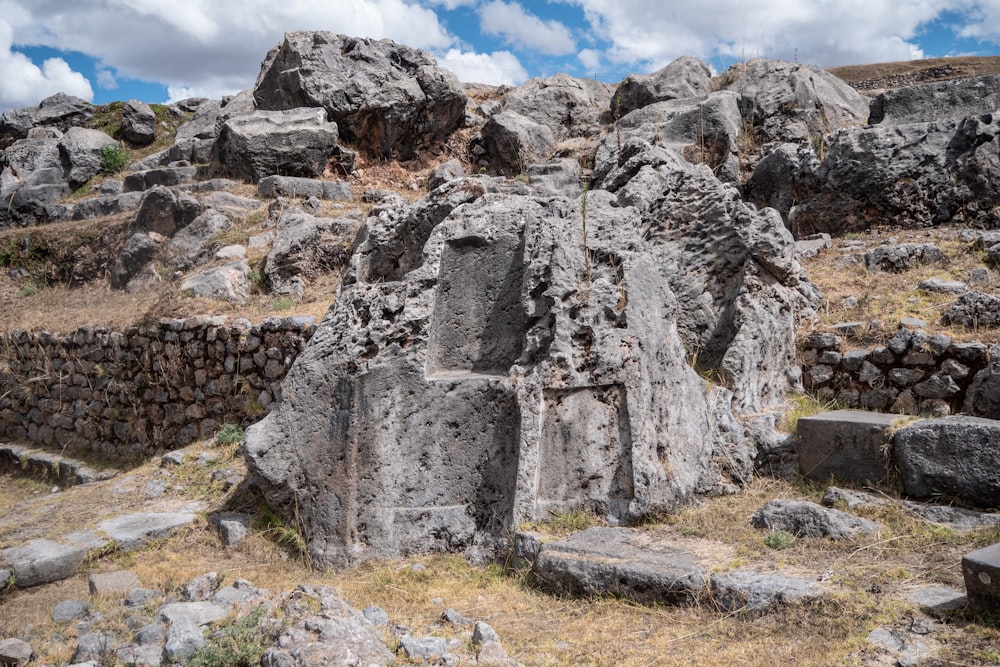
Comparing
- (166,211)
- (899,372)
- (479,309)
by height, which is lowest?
(899,372)

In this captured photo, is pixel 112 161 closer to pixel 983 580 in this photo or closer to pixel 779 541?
pixel 779 541

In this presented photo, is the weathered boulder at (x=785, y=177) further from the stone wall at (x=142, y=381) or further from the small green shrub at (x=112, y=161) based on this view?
the small green shrub at (x=112, y=161)

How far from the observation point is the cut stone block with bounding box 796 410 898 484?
15.3ft

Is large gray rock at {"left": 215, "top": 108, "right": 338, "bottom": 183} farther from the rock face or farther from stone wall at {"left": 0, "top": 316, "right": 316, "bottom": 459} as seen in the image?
the rock face

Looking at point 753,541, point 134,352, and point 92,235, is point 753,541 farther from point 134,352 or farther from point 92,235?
point 92,235

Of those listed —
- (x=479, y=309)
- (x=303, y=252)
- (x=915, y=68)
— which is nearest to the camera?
(x=479, y=309)

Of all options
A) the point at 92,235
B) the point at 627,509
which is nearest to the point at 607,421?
the point at 627,509

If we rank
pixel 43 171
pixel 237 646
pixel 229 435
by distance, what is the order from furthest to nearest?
1. pixel 43 171
2. pixel 229 435
3. pixel 237 646

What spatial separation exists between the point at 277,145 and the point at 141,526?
9.37 metres

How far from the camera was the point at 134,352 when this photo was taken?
8.31 metres

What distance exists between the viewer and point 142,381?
27.1 feet

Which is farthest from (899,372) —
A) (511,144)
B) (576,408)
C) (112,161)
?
(112,161)

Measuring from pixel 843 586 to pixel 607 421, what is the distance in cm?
163

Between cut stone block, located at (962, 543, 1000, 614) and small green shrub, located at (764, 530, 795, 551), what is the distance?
95 centimetres
